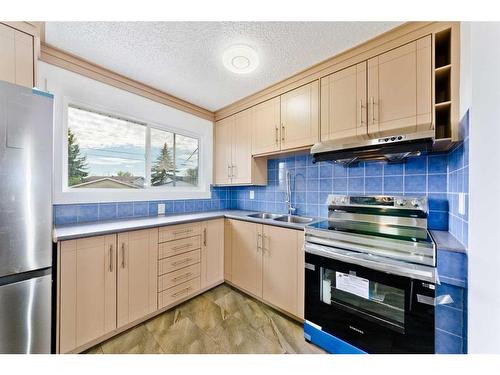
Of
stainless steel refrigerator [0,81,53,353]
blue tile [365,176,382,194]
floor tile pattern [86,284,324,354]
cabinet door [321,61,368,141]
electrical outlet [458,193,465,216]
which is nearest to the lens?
stainless steel refrigerator [0,81,53,353]

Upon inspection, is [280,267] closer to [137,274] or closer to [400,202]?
[400,202]

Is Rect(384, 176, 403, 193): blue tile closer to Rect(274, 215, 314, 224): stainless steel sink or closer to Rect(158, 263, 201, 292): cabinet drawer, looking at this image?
Rect(274, 215, 314, 224): stainless steel sink

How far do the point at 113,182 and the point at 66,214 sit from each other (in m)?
0.50

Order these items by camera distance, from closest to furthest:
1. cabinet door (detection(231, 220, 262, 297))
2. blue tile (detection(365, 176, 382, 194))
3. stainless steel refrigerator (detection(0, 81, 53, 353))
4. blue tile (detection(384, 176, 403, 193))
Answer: stainless steel refrigerator (detection(0, 81, 53, 353)), blue tile (detection(384, 176, 403, 193)), blue tile (detection(365, 176, 382, 194)), cabinet door (detection(231, 220, 262, 297))

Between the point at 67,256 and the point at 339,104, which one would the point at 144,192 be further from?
the point at 339,104

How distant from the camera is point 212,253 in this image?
230cm

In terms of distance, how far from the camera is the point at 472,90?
0.94m

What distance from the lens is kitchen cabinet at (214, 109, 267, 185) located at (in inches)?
97.4

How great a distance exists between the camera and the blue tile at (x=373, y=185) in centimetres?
179

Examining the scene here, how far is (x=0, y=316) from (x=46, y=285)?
0.62ft

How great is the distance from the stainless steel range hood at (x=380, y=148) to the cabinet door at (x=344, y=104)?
0.44ft

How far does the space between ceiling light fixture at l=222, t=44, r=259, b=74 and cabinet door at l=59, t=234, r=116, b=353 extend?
167cm

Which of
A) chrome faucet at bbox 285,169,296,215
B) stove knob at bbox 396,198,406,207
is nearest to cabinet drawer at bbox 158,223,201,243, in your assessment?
chrome faucet at bbox 285,169,296,215
